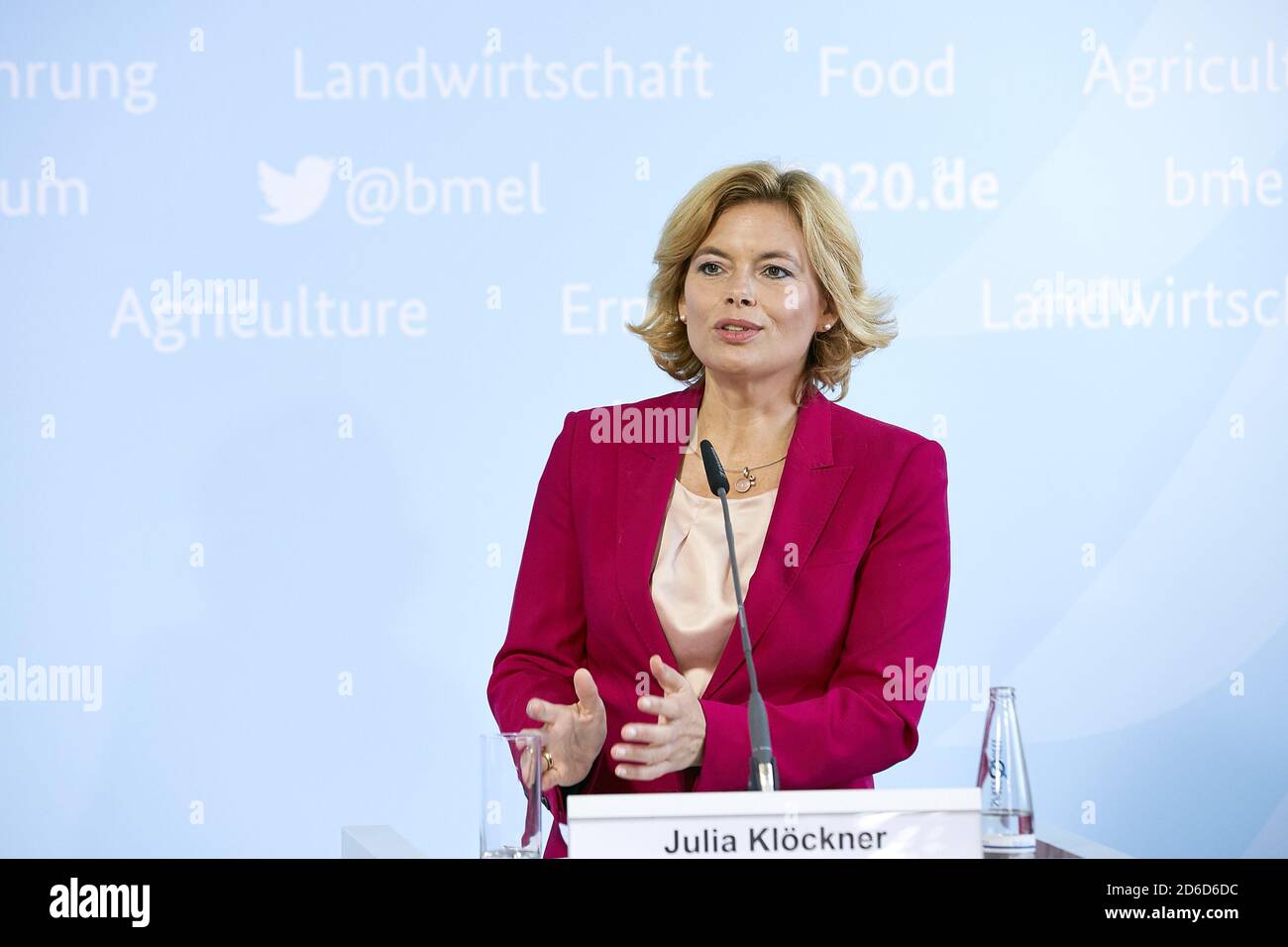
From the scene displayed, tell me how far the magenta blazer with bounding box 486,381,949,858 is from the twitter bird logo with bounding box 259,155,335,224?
4.09 feet

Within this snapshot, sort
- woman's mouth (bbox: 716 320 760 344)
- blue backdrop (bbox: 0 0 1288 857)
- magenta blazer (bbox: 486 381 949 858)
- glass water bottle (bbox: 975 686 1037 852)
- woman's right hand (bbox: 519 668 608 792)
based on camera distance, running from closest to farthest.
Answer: glass water bottle (bbox: 975 686 1037 852) < woman's right hand (bbox: 519 668 608 792) < magenta blazer (bbox: 486 381 949 858) < woman's mouth (bbox: 716 320 760 344) < blue backdrop (bbox: 0 0 1288 857)

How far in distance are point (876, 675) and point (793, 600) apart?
0.17m

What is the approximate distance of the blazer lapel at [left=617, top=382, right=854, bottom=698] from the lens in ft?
7.41

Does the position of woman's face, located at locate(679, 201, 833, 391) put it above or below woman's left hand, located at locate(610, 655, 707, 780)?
above

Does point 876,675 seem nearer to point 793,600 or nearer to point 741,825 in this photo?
point 793,600

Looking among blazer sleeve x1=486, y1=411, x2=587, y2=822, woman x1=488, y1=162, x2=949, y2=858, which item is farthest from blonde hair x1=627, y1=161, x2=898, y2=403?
blazer sleeve x1=486, y1=411, x2=587, y2=822

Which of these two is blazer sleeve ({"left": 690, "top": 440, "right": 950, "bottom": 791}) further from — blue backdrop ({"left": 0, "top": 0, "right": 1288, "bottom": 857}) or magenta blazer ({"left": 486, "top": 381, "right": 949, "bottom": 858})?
blue backdrop ({"left": 0, "top": 0, "right": 1288, "bottom": 857})

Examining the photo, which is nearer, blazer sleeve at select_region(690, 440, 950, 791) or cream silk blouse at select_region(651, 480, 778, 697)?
blazer sleeve at select_region(690, 440, 950, 791)

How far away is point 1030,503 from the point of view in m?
3.38
